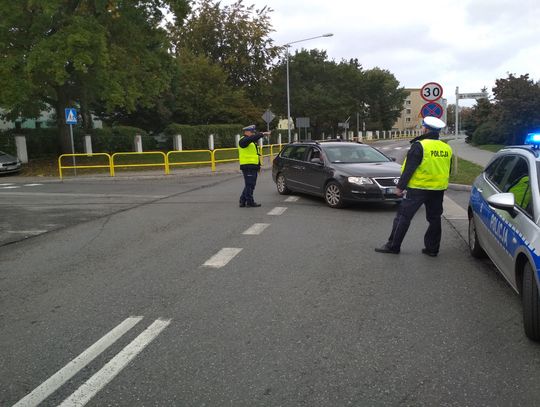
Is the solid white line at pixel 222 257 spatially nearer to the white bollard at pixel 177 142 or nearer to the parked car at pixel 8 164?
the parked car at pixel 8 164

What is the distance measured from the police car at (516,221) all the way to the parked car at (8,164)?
22.4 meters

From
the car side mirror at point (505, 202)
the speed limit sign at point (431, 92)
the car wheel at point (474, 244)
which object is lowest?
the car wheel at point (474, 244)

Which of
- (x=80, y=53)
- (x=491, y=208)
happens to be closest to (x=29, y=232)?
(x=491, y=208)

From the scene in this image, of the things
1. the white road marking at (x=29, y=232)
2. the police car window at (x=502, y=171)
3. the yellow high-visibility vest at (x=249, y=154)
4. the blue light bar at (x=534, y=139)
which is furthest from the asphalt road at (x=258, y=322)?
the yellow high-visibility vest at (x=249, y=154)

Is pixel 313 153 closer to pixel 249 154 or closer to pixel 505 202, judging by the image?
pixel 249 154

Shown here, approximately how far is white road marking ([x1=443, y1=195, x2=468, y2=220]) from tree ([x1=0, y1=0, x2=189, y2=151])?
16492 mm

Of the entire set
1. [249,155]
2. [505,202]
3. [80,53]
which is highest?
[80,53]

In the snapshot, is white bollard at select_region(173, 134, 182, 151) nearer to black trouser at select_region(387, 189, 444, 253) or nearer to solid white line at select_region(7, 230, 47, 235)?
solid white line at select_region(7, 230, 47, 235)

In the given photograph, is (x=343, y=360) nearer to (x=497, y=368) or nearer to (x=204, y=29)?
(x=497, y=368)

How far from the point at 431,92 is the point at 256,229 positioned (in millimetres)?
9325

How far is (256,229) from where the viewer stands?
855cm

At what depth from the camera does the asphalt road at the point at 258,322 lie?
10.3ft

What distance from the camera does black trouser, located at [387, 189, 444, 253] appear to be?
6.36 m

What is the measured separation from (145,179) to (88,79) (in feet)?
26.6
